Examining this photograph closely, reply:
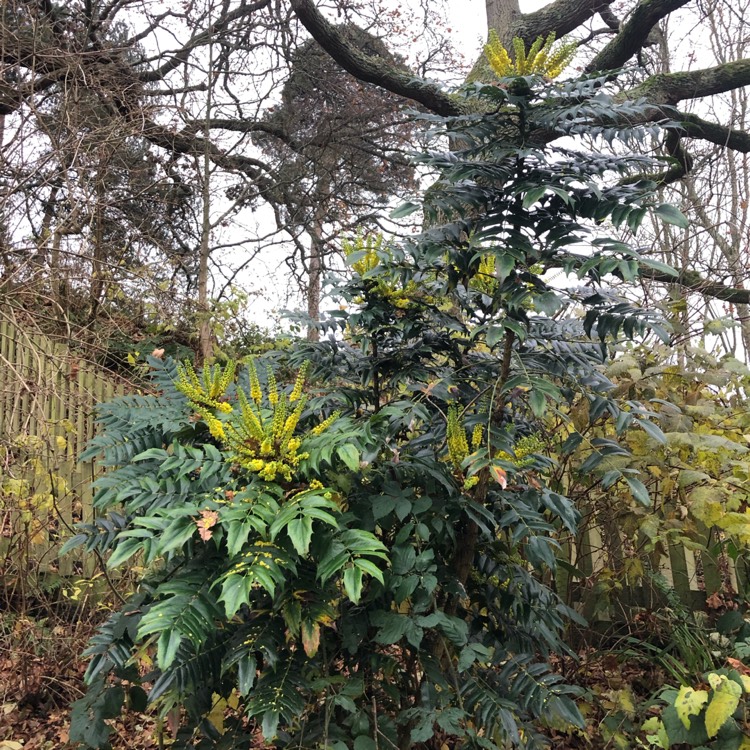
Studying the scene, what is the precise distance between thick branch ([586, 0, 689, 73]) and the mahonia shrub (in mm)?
4322

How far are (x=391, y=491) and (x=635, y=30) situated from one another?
5859mm

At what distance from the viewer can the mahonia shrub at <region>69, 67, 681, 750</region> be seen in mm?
1563

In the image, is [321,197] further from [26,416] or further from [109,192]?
[26,416]

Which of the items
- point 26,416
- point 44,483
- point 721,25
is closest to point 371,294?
point 26,416

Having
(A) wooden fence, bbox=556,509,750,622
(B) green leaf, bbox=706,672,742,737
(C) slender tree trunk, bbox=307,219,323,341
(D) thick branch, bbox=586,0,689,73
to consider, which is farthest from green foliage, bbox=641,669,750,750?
(C) slender tree trunk, bbox=307,219,323,341

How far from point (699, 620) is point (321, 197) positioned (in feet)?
26.0

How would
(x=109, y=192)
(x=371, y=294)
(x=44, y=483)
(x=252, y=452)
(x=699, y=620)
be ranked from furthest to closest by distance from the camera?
(x=109, y=192), (x=44, y=483), (x=699, y=620), (x=371, y=294), (x=252, y=452)

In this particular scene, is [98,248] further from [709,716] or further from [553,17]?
[553,17]

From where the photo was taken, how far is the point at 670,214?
5.50ft

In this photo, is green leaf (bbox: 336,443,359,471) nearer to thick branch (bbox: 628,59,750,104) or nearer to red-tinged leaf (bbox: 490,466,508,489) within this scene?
red-tinged leaf (bbox: 490,466,508,489)

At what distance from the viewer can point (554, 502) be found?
1.94 metres

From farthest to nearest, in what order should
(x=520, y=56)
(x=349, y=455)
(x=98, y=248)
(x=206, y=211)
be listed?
1. (x=206, y=211)
2. (x=98, y=248)
3. (x=520, y=56)
4. (x=349, y=455)

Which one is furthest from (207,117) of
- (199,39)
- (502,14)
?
(502,14)

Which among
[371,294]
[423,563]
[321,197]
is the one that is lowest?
[423,563]
